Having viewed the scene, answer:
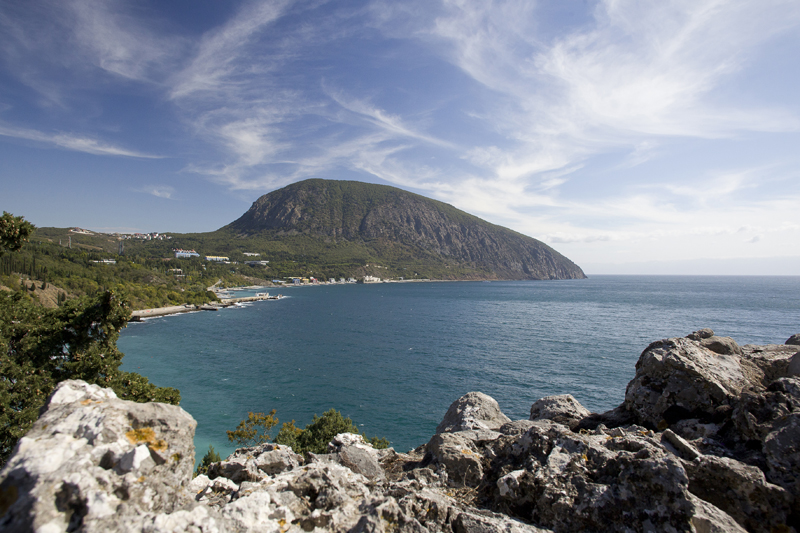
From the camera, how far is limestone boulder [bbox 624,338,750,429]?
285 inches

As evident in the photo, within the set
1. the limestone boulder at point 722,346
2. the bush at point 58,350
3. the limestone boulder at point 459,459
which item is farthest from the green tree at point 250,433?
the limestone boulder at point 722,346

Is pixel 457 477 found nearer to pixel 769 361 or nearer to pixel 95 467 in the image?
pixel 95 467

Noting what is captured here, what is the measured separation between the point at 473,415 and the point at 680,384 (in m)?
6.11

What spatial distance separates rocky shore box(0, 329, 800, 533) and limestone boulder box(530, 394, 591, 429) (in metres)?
2.69

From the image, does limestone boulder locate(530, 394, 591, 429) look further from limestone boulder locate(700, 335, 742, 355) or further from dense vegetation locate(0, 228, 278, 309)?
dense vegetation locate(0, 228, 278, 309)

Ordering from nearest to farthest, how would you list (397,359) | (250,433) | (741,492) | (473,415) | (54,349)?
(741,492) < (473,415) < (54,349) < (250,433) < (397,359)

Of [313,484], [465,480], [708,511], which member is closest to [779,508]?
[708,511]

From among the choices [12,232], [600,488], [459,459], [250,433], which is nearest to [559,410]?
[459,459]

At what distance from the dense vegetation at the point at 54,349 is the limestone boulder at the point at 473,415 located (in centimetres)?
1680

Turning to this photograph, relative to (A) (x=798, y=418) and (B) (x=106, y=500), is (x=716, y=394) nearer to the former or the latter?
(A) (x=798, y=418)

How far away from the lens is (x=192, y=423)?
488 centimetres

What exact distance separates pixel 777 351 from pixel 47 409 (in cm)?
1576

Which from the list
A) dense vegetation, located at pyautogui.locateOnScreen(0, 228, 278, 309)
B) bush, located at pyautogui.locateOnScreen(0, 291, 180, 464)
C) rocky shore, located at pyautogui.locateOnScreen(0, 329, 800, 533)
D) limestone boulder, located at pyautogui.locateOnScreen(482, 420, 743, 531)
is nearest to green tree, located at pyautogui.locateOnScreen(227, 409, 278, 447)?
bush, located at pyautogui.locateOnScreen(0, 291, 180, 464)

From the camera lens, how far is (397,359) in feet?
175
